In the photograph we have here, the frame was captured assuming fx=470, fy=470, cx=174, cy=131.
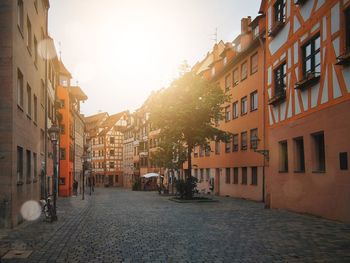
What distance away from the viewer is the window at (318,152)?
1823 centimetres

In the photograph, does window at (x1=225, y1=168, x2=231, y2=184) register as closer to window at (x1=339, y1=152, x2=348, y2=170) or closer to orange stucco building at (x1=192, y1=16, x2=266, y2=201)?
orange stucco building at (x1=192, y1=16, x2=266, y2=201)

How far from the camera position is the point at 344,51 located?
15.3 metres

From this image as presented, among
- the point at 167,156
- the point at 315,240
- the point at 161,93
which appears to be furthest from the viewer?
the point at 167,156

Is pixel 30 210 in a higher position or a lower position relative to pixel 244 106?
lower

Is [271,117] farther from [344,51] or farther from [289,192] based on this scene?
[344,51]

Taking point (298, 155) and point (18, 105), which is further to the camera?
point (298, 155)

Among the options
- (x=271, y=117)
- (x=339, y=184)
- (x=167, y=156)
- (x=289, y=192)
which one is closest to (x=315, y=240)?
(x=339, y=184)

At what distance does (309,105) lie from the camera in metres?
18.5

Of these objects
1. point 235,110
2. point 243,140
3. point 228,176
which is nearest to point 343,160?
point 243,140

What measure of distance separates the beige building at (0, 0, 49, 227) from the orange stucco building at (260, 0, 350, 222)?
34.7ft

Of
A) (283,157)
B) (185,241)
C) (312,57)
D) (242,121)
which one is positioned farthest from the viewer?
(242,121)

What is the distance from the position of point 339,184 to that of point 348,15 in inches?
220

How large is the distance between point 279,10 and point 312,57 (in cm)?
528

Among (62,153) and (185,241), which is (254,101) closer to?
(62,153)
